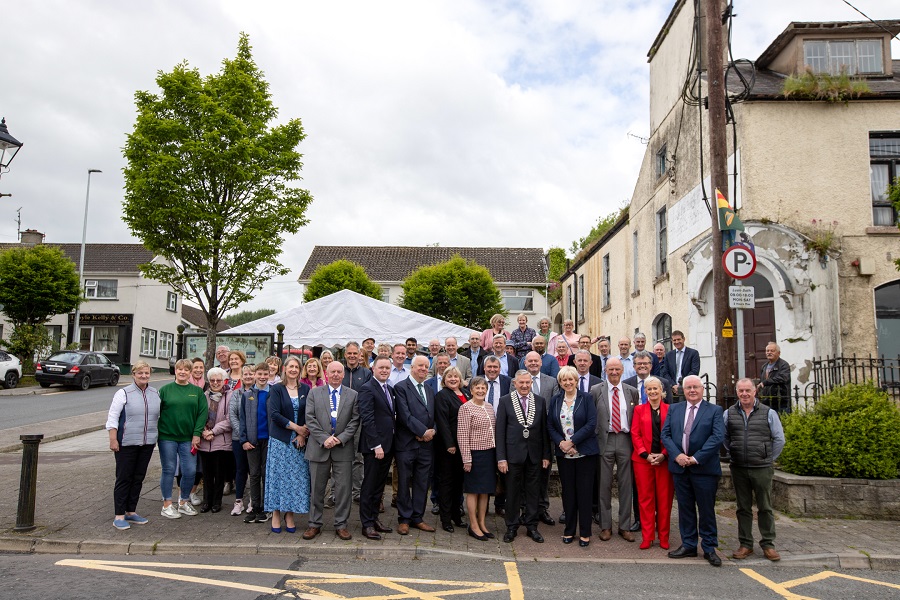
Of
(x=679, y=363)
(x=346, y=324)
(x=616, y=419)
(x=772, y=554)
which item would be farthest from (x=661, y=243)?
(x=772, y=554)

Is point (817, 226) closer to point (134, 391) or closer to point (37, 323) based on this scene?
point (134, 391)

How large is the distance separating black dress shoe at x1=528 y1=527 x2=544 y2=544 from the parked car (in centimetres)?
2515

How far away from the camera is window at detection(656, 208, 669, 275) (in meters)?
18.2

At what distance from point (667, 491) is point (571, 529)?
113cm

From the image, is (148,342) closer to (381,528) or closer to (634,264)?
(634,264)

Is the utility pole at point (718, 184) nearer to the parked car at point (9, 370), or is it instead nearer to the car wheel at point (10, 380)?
the parked car at point (9, 370)

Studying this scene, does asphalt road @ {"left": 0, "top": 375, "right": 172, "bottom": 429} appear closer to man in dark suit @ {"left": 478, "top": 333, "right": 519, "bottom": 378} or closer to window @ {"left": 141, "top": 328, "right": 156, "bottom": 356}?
man in dark suit @ {"left": 478, "top": 333, "right": 519, "bottom": 378}

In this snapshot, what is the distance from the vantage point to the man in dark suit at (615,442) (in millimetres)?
7770

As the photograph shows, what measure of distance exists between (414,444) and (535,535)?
1691 millimetres

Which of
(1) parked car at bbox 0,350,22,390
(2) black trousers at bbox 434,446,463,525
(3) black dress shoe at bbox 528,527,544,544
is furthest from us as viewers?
(1) parked car at bbox 0,350,22,390

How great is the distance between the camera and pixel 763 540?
23.2ft

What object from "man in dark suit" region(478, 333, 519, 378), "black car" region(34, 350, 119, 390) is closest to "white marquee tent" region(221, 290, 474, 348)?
"man in dark suit" region(478, 333, 519, 378)

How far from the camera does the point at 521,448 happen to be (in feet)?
25.1

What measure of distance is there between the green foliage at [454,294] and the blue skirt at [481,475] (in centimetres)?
3121
